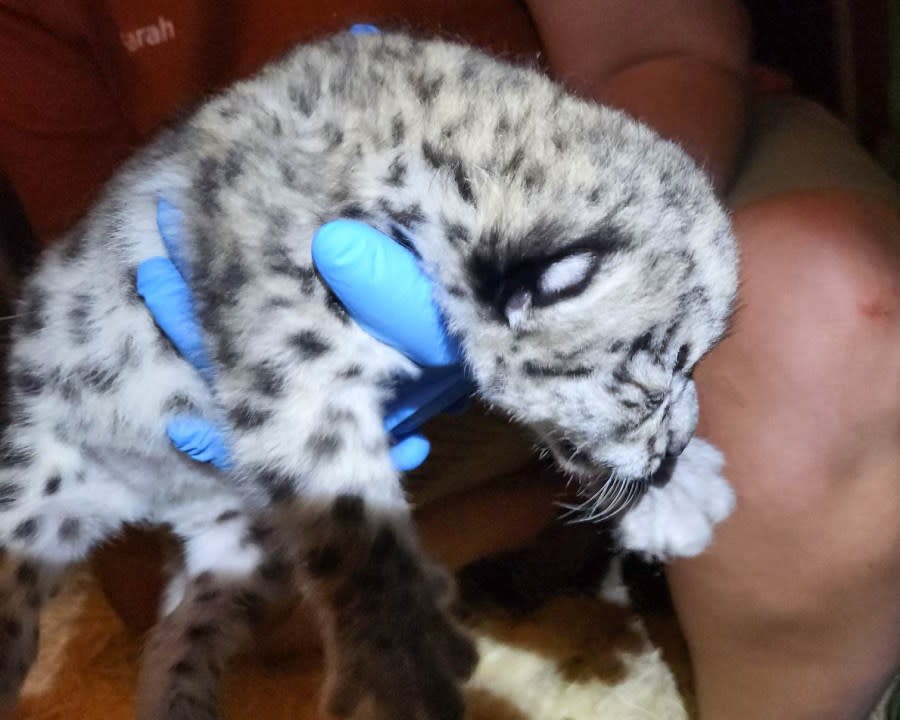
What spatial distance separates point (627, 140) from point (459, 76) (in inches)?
7.9

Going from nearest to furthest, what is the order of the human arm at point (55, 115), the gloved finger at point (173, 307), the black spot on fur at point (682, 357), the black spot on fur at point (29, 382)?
1. the black spot on fur at point (682, 357)
2. the gloved finger at point (173, 307)
3. the black spot on fur at point (29, 382)
4. the human arm at point (55, 115)

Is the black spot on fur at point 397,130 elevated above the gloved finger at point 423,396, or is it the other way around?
the black spot on fur at point 397,130

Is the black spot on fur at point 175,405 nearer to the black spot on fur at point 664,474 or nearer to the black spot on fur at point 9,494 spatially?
the black spot on fur at point 9,494

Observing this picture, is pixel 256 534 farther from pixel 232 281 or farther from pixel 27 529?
pixel 232 281

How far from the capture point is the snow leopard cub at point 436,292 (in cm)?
85

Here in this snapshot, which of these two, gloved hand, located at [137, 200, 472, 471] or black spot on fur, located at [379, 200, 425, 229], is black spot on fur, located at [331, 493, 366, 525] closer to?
gloved hand, located at [137, 200, 472, 471]

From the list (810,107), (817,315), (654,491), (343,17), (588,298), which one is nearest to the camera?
(588,298)

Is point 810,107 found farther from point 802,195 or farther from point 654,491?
point 654,491

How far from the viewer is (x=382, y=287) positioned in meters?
0.93

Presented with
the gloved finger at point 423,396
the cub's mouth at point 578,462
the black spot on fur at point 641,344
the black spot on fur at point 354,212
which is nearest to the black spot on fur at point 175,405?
the gloved finger at point 423,396

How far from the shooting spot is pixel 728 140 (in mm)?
1470

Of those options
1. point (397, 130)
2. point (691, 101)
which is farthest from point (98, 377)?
point (691, 101)

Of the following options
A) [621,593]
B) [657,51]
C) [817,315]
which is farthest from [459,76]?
[621,593]

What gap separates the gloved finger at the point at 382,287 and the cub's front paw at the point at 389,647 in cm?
23
